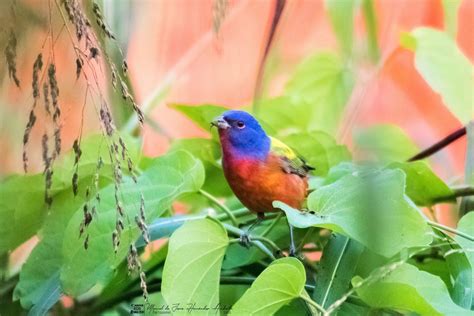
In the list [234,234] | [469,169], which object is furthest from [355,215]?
[469,169]

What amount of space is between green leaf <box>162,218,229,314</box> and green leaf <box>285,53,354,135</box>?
0.46 metres

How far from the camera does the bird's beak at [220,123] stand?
0.96 m

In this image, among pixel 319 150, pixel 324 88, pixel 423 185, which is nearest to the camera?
pixel 423 185

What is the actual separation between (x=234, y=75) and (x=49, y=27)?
163 cm

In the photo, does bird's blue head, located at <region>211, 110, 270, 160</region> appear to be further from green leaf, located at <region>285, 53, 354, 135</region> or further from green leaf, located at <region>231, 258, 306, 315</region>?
green leaf, located at <region>231, 258, 306, 315</region>

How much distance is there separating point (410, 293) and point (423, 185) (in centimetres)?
24

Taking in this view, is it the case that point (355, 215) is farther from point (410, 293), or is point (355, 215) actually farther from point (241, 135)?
point (241, 135)

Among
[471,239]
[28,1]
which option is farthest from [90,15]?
[471,239]

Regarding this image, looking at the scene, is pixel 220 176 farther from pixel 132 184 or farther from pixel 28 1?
pixel 28 1

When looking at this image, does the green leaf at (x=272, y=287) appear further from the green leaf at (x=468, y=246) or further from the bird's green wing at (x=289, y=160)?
the bird's green wing at (x=289, y=160)

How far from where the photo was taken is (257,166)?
0.96 metres

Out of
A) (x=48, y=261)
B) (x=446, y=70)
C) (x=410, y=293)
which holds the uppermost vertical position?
(x=446, y=70)

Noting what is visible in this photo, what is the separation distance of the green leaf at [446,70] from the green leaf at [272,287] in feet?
1.11

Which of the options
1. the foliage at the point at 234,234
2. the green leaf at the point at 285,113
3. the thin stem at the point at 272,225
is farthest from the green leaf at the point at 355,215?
the green leaf at the point at 285,113
